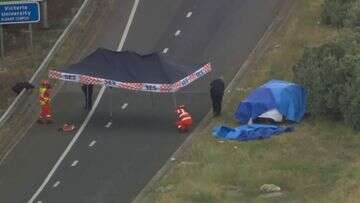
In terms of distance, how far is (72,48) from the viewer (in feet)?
111

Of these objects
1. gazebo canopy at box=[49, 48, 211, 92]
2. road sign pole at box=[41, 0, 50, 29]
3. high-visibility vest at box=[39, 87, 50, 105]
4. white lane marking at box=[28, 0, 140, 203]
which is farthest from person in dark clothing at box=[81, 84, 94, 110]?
road sign pole at box=[41, 0, 50, 29]

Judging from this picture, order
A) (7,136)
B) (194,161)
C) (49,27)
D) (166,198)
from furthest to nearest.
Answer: (49,27) → (7,136) → (194,161) → (166,198)

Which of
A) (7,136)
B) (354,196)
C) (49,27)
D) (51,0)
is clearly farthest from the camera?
(51,0)

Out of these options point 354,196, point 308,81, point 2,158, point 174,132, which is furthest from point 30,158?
point 354,196

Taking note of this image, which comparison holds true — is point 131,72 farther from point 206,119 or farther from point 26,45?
point 26,45

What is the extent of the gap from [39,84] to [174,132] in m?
6.82

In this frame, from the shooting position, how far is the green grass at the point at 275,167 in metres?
20.6

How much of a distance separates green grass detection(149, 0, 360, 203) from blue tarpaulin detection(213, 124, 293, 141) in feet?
1.27

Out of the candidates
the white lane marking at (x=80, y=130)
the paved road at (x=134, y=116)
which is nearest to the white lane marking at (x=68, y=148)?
the white lane marking at (x=80, y=130)

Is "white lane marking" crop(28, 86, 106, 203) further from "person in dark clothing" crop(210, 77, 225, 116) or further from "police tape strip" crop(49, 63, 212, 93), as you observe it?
"person in dark clothing" crop(210, 77, 225, 116)

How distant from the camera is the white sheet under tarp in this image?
86.5 ft

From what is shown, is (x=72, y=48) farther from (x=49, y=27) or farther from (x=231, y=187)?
(x=231, y=187)

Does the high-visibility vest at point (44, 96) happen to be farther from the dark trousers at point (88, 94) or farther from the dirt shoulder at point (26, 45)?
the dirt shoulder at point (26, 45)

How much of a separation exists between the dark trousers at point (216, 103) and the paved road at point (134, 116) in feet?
2.13
